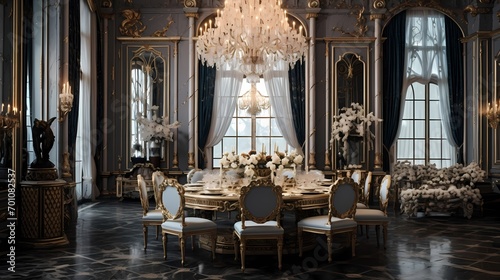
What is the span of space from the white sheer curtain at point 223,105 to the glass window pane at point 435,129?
4.29 meters

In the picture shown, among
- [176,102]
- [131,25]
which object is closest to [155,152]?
[176,102]

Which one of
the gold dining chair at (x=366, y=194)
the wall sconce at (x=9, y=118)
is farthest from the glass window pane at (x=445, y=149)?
the wall sconce at (x=9, y=118)

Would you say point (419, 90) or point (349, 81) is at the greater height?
point (349, 81)

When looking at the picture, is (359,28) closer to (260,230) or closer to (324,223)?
(324,223)

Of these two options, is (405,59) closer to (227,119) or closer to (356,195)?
(227,119)

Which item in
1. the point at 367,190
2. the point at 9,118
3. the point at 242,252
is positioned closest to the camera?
the point at 242,252

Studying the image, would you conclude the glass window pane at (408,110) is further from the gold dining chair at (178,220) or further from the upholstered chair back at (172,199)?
the upholstered chair back at (172,199)

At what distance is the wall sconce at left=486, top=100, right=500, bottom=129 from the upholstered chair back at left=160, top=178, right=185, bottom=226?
24.1 feet

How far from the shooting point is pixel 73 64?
28.4 feet

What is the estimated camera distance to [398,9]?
37.6ft

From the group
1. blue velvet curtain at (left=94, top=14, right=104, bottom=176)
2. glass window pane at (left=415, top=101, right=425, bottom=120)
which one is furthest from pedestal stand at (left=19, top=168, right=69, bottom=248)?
glass window pane at (left=415, top=101, right=425, bottom=120)

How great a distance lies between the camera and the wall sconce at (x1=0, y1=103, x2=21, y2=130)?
20.1 feet

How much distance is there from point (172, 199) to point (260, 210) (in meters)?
0.96

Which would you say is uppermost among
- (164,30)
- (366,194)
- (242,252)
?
(164,30)
